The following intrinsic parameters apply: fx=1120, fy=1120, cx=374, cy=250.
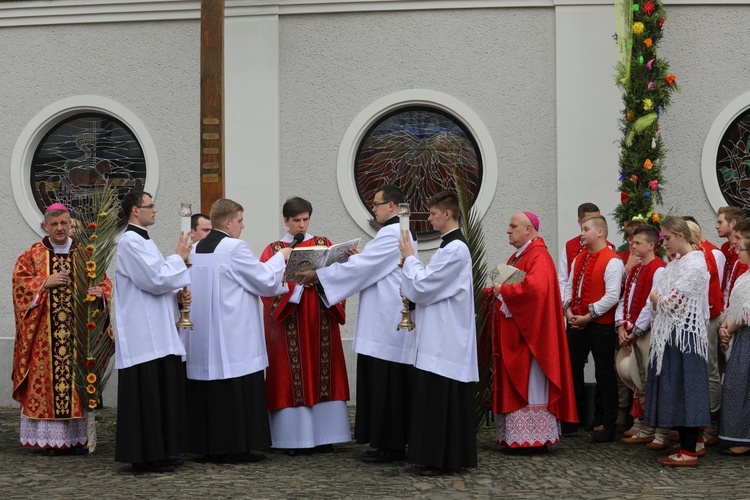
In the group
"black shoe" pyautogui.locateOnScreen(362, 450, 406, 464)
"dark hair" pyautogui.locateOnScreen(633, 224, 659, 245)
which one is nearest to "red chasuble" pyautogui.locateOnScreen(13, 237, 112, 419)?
"black shoe" pyautogui.locateOnScreen(362, 450, 406, 464)

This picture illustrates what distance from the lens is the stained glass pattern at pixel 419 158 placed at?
37.9 feet

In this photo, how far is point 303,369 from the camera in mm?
8969

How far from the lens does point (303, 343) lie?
9.02 metres

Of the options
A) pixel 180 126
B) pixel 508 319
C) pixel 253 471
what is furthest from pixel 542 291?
pixel 180 126

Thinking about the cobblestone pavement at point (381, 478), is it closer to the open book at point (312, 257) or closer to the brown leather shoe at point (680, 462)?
the brown leather shoe at point (680, 462)

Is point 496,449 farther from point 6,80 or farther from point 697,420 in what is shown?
point 6,80

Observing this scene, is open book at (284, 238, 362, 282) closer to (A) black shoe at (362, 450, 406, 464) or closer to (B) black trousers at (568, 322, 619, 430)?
(A) black shoe at (362, 450, 406, 464)

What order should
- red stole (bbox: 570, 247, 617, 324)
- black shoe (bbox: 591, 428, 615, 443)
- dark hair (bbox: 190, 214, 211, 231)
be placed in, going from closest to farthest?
black shoe (bbox: 591, 428, 615, 443)
red stole (bbox: 570, 247, 617, 324)
dark hair (bbox: 190, 214, 211, 231)

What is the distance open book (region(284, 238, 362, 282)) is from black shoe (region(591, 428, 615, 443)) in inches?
103

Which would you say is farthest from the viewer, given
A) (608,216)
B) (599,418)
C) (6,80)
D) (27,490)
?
(6,80)

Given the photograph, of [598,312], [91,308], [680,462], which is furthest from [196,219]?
[680,462]

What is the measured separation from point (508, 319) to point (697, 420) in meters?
1.61

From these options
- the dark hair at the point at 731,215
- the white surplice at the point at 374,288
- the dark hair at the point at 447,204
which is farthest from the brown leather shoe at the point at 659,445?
the dark hair at the point at 447,204

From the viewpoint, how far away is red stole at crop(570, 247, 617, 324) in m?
9.38
